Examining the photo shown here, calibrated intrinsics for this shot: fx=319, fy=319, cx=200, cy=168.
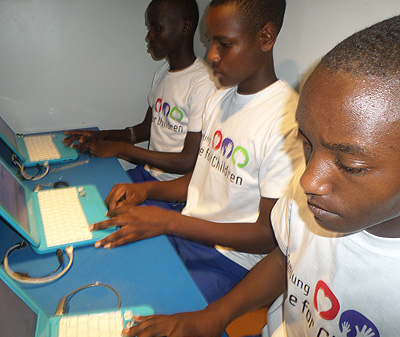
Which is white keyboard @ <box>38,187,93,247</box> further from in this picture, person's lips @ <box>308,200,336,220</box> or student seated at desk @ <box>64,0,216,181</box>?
person's lips @ <box>308,200,336,220</box>

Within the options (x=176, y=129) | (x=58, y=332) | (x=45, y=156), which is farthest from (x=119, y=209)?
A: (x=176, y=129)

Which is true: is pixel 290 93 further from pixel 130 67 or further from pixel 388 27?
pixel 130 67

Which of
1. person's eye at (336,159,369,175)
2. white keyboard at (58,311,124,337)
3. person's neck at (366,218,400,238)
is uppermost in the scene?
person's eye at (336,159,369,175)

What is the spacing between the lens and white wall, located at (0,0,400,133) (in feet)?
5.79

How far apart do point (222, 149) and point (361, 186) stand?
0.72m

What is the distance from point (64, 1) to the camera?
1764 mm

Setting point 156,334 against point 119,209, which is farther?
point 119,209

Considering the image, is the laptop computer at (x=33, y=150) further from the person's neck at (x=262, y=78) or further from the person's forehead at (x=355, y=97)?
the person's forehead at (x=355, y=97)

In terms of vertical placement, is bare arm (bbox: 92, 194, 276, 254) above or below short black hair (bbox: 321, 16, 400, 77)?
below

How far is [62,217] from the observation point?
97 centimetres

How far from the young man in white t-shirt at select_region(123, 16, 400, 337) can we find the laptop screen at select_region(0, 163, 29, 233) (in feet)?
1.35

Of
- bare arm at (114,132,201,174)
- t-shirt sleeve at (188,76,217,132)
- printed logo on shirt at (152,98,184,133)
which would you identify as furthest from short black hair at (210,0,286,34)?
printed logo on shirt at (152,98,184,133)

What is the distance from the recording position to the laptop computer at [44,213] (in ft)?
2.63

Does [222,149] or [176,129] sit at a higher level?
[222,149]
